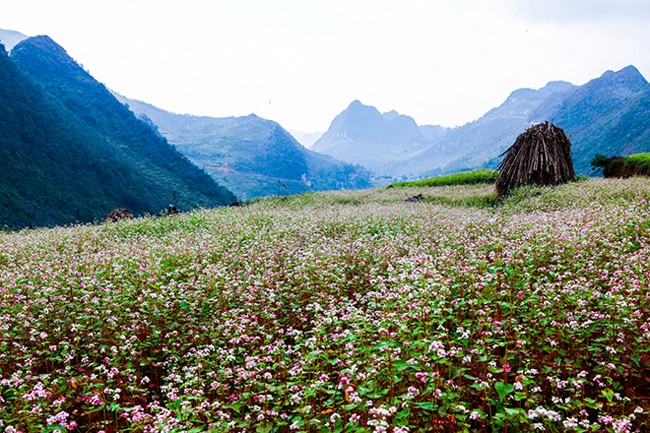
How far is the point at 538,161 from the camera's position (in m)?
21.7

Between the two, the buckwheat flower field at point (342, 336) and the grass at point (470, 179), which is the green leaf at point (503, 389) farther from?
the grass at point (470, 179)

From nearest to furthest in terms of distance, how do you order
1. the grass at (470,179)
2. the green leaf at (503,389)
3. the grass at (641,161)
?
the green leaf at (503,389) < the grass at (641,161) < the grass at (470,179)

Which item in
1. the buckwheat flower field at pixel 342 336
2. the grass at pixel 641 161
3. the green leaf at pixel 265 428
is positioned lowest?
the green leaf at pixel 265 428

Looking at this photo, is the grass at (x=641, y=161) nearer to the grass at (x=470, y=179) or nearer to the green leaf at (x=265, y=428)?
the grass at (x=470, y=179)

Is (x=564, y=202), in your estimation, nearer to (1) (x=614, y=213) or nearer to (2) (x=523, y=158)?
(1) (x=614, y=213)

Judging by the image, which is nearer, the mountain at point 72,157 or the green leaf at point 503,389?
the green leaf at point 503,389

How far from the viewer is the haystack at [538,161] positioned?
21.5 m

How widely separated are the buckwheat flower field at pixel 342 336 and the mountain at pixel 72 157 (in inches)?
1463

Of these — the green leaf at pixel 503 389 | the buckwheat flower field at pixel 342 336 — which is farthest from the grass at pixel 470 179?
the green leaf at pixel 503 389

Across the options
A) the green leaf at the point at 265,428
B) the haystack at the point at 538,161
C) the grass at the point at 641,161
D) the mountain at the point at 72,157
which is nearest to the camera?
the green leaf at the point at 265,428

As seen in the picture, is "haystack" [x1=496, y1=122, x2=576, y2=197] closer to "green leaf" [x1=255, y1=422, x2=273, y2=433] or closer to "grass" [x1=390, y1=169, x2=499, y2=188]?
"grass" [x1=390, y1=169, x2=499, y2=188]

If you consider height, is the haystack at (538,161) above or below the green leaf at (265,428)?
above

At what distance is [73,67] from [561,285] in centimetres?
18407

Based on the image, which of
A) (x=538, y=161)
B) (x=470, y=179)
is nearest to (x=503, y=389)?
(x=538, y=161)
